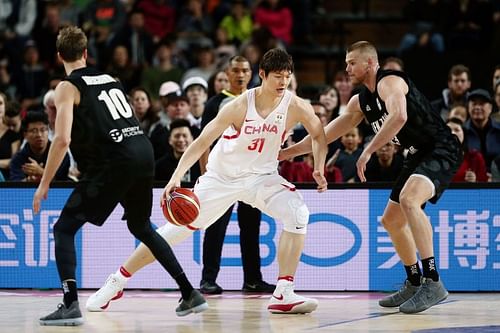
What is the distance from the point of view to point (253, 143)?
31.5ft

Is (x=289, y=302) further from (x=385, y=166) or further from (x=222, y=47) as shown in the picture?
(x=222, y=47)

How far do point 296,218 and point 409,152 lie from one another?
1.19m

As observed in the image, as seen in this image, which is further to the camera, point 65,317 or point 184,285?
point 184,285

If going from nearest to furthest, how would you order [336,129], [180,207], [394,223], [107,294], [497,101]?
1. [180,207]
2. [107,294]
3. [394,223]
4. [336,129]
5. [497,101]

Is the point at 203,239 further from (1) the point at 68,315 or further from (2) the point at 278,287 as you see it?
(1) the point at 68,315

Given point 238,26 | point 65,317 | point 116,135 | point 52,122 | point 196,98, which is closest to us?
point 65,317

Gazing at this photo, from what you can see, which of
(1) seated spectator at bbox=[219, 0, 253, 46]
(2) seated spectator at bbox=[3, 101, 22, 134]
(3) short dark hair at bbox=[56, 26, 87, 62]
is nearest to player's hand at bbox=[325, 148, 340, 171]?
(2) seated spectator at bbox=[3, 101, 22, 134]

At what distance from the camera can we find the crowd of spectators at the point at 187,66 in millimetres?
12344

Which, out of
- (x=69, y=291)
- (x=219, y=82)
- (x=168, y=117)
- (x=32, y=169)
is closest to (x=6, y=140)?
(x=32, y=169)

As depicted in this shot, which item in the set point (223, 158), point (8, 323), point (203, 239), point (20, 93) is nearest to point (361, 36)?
point (20, 93)

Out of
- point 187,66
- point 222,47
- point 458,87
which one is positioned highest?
point 222,47

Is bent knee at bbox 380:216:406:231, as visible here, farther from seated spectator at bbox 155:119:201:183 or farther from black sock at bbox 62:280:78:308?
seated spectator at bbox 155:119:201:183

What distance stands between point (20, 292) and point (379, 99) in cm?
389

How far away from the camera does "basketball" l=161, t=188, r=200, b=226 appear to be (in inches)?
363
